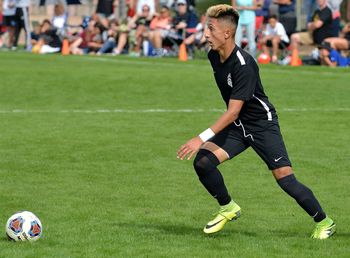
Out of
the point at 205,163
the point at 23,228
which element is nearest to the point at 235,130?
the point at 205,163

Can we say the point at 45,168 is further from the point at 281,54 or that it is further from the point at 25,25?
the point at 25,25

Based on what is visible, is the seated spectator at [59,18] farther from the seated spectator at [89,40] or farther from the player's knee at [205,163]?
the player's knee at [205,163]

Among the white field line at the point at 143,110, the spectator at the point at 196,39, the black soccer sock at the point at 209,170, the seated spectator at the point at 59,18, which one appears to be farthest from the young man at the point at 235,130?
the seated spectator at the point at 59,18

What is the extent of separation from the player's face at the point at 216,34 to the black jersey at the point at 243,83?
4.9 inches

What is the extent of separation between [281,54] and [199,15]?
555 cm

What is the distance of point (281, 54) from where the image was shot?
90.9 ft

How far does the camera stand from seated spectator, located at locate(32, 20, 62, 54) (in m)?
32.9

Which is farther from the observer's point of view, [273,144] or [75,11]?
[75,11]

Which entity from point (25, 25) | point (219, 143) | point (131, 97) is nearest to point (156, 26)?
point (25, 25)

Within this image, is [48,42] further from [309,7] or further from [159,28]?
[309,7]

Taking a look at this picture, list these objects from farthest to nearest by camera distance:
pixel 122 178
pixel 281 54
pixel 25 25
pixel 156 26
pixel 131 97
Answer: pixel 25 25 → pixel 156 26 → pixel 281 54 → pixel 131 97 → pixel 122 178

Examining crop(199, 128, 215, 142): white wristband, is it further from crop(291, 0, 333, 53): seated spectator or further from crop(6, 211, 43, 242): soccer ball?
crop(291, 0, 333, 53): seated spectator

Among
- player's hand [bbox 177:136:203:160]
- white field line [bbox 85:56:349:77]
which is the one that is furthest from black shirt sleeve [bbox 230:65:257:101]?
white field line [bbox 85:56:349:77]

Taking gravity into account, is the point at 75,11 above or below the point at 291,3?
below
